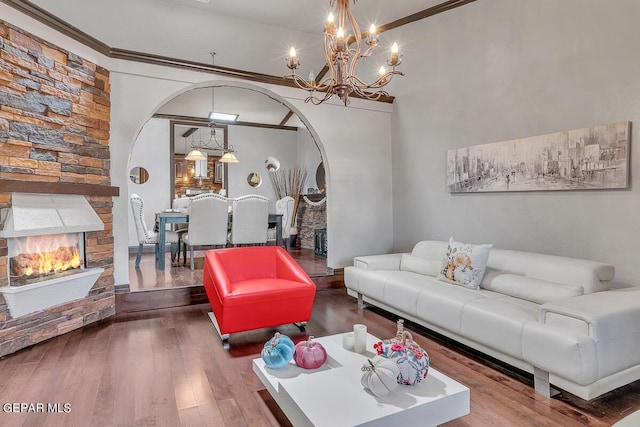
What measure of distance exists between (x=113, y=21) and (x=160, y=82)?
149 cm

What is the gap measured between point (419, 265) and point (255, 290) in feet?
5.88

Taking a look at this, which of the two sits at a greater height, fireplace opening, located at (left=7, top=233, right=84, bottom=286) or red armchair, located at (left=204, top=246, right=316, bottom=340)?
fireplace opening, located at (left=7, top=233, right=84, bottom=286)

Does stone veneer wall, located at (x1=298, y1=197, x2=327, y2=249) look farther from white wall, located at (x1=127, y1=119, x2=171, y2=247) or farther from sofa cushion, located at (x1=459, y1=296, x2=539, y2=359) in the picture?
sofa cushion, located at (x1=459, y1=296, x2=539, y2=359)

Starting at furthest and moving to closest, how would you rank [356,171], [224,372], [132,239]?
[132,239] → [356,171] → [224,372]

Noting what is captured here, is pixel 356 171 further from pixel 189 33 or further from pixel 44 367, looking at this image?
pixel 44 367

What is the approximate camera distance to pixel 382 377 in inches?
64.0

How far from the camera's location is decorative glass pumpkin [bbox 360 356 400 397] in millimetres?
1619

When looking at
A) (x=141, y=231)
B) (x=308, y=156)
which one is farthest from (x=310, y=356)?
(x=308, y=156)

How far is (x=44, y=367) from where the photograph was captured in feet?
8.44

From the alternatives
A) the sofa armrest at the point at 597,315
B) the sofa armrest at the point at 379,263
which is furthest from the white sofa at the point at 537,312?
the sofa armrest at the point at 379,263

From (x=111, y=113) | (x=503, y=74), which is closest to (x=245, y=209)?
(x=111, y=113)

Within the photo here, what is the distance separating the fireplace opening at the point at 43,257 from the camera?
2.85 meters

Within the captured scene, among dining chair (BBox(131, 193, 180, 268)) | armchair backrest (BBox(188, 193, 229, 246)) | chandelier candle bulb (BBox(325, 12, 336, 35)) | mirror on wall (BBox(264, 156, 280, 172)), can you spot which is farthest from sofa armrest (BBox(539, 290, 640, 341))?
mirror on wall (BBox(264, 156, 280, 172))

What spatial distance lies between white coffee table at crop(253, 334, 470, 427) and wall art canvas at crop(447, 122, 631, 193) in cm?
231
